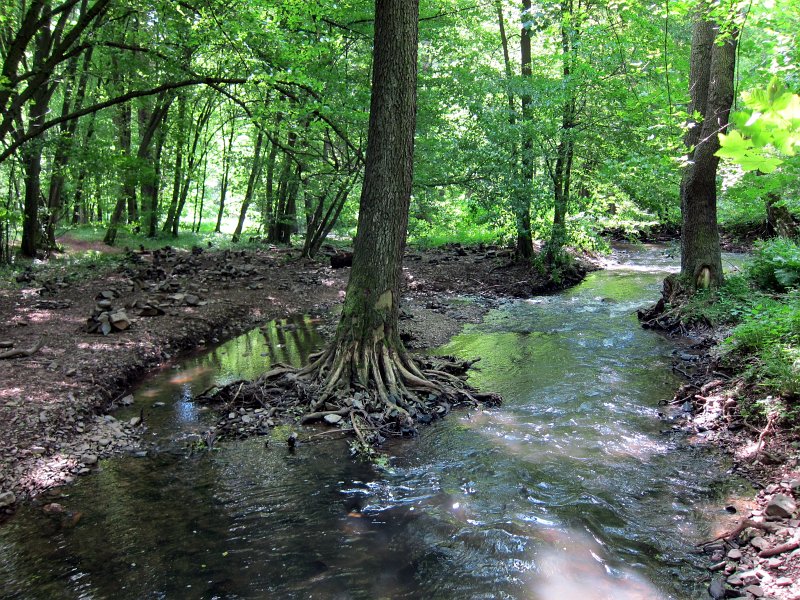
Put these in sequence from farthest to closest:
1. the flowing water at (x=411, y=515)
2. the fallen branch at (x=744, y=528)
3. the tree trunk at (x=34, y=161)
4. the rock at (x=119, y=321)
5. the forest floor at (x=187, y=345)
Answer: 1. the tree trunk at (x=34, y=161)
2. the rock at (x=119, y=321)
3. the forest floor at (x=187, y=345)
4. the fallen branch at (x=744, y=528)
5. the flowing water at (x=411, y=515)

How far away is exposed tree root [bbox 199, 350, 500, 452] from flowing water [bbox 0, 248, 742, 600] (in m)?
0.34

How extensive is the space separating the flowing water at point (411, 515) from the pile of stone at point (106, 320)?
107 inches

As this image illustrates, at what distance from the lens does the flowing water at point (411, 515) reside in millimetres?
3693

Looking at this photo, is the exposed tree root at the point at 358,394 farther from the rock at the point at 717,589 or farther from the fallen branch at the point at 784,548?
the fallen branch at the point at 784,548

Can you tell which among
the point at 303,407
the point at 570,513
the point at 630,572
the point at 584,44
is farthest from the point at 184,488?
the point at 584,44

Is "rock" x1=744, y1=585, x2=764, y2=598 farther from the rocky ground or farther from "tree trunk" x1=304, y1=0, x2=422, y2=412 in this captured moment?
"tree trunk" x1=304, y1=0, x2=422, y2=412

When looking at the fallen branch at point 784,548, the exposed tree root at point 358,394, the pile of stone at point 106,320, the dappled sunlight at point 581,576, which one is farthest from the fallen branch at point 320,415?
the pile of stone at point 106,320

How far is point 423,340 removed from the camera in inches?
398

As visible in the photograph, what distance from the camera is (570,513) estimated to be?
14.5 ft

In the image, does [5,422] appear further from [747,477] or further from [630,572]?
[747,477]

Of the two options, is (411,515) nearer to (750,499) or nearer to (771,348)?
(750,499)

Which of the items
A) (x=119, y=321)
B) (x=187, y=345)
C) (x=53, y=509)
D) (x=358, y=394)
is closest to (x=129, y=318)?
(x=119, y=321)

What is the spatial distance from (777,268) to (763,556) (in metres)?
7.90

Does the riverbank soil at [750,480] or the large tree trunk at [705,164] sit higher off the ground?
the large tree trunk at [705,164]
